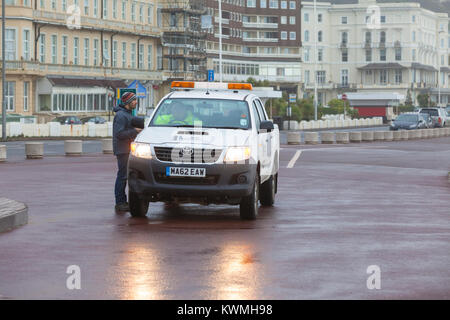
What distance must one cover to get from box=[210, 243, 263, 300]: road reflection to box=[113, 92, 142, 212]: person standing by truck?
15.0 ft

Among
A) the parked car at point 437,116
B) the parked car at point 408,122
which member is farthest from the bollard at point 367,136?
the parked car at point 437,116

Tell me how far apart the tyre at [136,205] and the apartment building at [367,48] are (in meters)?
163

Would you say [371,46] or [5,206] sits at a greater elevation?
[371,46]

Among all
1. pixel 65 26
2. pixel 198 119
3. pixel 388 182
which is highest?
pixel 65 26

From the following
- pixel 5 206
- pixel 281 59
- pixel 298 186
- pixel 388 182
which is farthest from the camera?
pixel 281 59

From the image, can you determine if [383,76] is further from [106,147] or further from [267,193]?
[267,193]

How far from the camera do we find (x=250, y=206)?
15.6m

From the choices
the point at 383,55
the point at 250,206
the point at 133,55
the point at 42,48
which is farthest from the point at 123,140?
the point at 383,55

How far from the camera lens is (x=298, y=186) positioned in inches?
915

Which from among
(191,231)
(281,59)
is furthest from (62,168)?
(281,59)

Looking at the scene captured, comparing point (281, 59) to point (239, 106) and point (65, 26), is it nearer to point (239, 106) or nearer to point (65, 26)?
point (65, 26)

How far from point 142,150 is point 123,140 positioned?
162 centimetres

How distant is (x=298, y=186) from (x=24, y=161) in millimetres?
13659

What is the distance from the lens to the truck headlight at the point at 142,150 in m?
15.4
